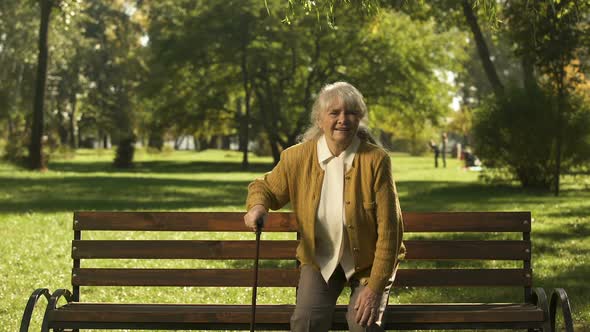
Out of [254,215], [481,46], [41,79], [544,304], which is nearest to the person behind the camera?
[254,215]

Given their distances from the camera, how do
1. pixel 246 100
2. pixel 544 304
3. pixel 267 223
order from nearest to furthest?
pixel 544 304 < pixel 267 223 < pixel 246 100

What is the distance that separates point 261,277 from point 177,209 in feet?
42.7

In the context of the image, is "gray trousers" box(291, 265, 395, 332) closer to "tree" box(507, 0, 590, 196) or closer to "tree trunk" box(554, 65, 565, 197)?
"tree" box(507, 0, 590, 196)

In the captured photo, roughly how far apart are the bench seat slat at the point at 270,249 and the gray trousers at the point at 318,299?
703 mm

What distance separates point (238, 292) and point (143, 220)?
3.66 meters

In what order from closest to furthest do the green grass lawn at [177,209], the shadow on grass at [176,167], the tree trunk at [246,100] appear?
the green grass lawn at [177,209]
the tree trunk at [246,100]
the shadow on grass at [176,167]

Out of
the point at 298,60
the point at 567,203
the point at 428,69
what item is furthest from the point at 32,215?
the point at 428,69

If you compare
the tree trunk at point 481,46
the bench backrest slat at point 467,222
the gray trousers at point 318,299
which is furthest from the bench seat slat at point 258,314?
the tree trunk at point 481,46

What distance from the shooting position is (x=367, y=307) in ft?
15.0

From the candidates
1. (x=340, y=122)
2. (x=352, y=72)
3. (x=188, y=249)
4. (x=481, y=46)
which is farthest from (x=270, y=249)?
(x=352, y=72)

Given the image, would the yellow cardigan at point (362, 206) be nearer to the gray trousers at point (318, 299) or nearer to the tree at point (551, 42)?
the gray trousers at point (318, 299)

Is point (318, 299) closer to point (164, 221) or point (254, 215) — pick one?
point (254, 215)

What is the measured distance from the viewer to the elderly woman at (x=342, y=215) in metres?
4.62

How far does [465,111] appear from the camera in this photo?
70.8 metres
